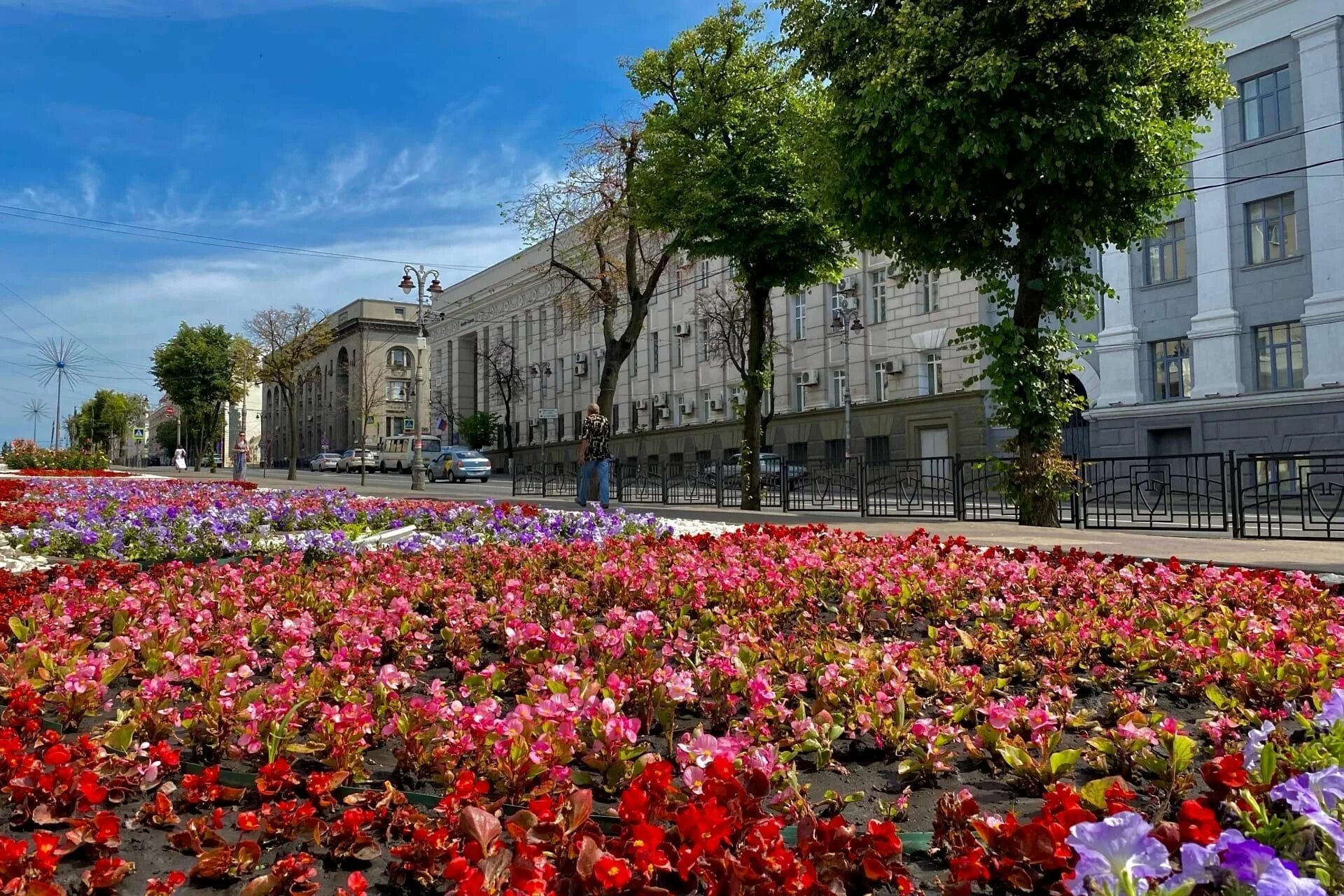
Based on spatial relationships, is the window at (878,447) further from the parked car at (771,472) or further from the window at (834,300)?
the parked car at (771,472)

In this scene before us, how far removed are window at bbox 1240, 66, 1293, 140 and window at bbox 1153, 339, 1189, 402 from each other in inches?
222

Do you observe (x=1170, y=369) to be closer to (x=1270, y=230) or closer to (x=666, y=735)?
(x=1270, y=230)

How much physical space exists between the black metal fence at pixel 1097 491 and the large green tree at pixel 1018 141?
1271 mm

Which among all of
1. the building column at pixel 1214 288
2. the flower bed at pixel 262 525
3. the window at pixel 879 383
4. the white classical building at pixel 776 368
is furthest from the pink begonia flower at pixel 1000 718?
the window at pixel 879 383

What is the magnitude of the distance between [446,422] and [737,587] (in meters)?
71.3

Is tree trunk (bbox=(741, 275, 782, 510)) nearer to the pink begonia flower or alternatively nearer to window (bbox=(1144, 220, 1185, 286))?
window (bbox=(1144, 220, 1185, 286))

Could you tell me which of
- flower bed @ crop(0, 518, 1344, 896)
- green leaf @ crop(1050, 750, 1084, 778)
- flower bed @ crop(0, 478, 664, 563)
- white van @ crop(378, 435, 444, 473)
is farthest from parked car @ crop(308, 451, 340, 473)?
green leaf @ crop(1050, 750, 1084, 778)

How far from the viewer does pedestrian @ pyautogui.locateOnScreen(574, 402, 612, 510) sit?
1536 centimetres

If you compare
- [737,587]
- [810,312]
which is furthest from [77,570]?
[810,312]

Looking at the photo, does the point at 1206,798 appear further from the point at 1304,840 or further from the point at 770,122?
the point at 770,122

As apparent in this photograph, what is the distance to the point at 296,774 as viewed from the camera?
258cm

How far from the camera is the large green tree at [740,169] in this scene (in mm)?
17750

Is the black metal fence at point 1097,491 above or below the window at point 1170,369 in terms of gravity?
below

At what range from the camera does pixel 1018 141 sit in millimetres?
12258
